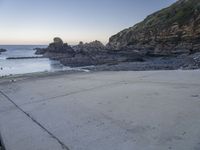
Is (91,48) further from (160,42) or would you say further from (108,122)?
(108,122)

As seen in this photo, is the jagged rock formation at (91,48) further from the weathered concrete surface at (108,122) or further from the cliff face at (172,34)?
the weathered concrete surface at (108,122)

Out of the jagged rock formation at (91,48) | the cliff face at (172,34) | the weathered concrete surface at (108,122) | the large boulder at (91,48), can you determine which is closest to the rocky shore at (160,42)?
the cliff face at (172,34)

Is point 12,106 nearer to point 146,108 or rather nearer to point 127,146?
point 146,108

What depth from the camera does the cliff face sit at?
31764 mm

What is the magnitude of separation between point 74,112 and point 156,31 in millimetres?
39821

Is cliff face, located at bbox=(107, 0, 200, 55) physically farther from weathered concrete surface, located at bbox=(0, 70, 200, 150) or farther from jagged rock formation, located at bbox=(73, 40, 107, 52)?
weathered concrete surface, located at bbox=(0, 70, 200, 150)

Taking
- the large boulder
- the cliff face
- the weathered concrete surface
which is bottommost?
the large boulder

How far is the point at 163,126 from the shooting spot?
135 inches

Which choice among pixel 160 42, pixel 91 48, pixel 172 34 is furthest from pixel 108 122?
pixel 91 48

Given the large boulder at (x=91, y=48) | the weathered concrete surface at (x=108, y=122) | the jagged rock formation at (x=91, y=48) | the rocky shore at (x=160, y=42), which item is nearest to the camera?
the weathered concrete surface at (x=108, y=122)

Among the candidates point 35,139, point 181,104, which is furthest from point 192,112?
point 35,139

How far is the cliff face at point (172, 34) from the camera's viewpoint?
1251 inches

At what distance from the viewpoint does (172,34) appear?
3812 cm

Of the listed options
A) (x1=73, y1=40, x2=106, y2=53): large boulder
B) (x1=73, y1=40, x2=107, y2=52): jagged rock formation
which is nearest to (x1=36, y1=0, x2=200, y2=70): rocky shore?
(x1=73, y1=40, x2=106, y2=53): large boulder
